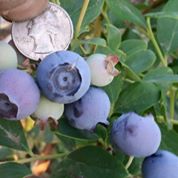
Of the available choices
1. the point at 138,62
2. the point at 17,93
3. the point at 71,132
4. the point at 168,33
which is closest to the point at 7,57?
the point at 17,93

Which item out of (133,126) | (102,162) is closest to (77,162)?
(102,162)

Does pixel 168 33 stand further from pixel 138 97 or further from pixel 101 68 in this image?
pixel 101 68

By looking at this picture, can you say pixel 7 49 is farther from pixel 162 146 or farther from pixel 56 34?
pixel 162 146

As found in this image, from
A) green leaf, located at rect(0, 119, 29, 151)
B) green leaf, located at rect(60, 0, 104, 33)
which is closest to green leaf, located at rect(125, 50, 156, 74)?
green leaf, located at rect(60, 0, 104, 33)

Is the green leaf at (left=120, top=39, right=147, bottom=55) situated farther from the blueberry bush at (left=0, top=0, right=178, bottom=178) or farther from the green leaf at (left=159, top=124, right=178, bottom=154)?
the green leaf at (left=159, top=124, right=178, bottom=154)

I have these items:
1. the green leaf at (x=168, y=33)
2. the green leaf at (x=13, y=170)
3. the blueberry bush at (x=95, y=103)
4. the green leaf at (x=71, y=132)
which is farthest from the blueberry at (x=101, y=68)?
the green leaf at (x=168, y=33)
